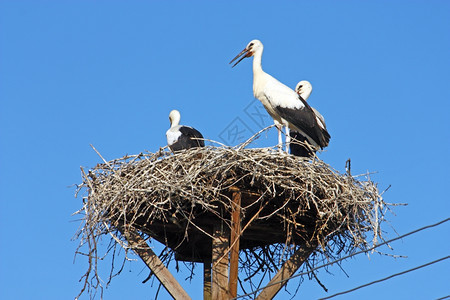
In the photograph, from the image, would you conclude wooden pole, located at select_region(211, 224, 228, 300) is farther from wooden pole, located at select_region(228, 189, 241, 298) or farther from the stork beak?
the stork beak

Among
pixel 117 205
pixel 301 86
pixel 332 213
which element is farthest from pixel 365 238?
pixel 301 86

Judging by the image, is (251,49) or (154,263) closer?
(154,263)

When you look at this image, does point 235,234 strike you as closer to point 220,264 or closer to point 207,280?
point 220,264

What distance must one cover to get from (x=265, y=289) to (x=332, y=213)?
0.83 m

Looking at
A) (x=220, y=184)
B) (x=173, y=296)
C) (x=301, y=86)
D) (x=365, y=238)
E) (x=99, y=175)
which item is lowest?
(x=365, y=238)

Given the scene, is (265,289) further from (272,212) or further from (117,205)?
(117,205)

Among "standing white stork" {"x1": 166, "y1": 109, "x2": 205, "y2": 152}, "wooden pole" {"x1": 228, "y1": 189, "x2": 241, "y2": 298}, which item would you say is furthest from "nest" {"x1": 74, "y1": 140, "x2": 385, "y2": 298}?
"standing white stork" {"x1": 166, "y1": 109, "x2": 205, "y2": 152}

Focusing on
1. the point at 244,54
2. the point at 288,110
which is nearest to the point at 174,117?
the point at 244,54

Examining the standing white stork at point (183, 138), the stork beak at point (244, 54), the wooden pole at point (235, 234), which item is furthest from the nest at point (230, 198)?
the stork beak at point (244, 54)

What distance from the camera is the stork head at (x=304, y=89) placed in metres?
9.45

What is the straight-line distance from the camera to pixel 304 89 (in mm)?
9484

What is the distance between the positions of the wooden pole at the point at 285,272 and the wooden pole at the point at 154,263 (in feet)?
2.14

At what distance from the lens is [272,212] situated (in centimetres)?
665

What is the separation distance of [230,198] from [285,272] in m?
0.77
